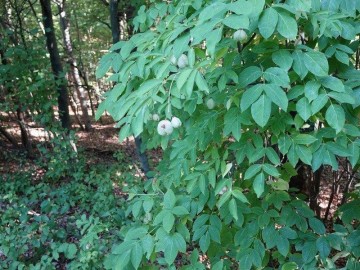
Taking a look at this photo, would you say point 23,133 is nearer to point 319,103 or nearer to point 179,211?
point 179,211

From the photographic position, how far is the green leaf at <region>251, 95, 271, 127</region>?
3.43ft

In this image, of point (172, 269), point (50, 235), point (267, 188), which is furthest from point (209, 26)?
point (50, 235)

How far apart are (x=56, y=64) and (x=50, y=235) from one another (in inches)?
136

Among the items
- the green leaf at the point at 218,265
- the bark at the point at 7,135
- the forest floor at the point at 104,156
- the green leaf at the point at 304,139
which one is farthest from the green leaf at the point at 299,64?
the bark at the point at 7,135

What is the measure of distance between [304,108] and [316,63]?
0.15 meters

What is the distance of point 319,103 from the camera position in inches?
43.9

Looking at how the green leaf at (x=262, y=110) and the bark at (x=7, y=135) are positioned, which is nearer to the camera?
the green leaf at (x=262, y=110)

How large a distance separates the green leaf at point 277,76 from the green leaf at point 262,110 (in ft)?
0.22

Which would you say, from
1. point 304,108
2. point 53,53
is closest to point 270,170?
point 304,108

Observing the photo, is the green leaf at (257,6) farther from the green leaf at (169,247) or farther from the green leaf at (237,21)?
the green leaf at (169,247)

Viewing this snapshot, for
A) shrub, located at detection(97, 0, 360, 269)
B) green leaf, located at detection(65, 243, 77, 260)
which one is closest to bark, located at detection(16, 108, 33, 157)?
green leaf, located at detection(65, 243, 77, 260)

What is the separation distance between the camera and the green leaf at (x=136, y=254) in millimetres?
1457

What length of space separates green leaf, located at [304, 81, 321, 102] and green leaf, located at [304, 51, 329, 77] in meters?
0.06

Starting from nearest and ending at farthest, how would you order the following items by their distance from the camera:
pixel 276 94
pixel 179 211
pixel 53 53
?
pixel 276 94, pixel 179 211, pixel 53 53
